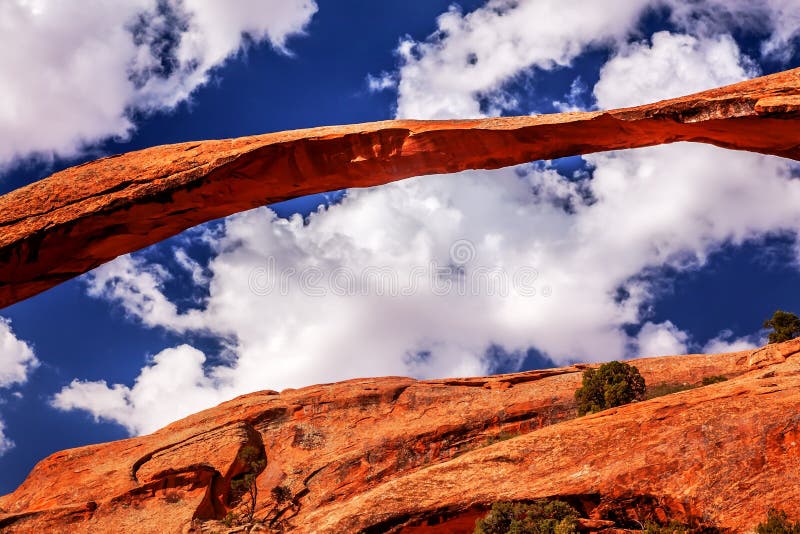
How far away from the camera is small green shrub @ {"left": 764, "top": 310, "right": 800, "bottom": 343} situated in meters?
37.9

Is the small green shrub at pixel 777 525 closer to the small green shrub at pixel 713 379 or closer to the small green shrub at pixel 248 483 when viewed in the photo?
the small green shrub at pixel 713 379

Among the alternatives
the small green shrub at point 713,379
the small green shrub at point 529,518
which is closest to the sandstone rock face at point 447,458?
the small green shrub at point 529,518

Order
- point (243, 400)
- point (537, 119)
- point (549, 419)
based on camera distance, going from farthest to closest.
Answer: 1. point (243, 400)
2. point (549, 419)
3. point (537, 119)

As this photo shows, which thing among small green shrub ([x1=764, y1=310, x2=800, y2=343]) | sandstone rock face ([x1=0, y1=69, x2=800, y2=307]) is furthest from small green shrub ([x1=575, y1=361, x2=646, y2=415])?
sandstone rock face ([x1=0, y1=69, x2=800, y2=307])

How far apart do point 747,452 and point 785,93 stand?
998 cm

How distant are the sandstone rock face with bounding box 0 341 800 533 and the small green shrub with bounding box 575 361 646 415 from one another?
1750 millimetres

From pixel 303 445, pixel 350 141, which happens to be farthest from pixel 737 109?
pixel 303 445

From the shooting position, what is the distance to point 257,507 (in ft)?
109

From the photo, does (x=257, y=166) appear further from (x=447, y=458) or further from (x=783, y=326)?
(x=783, y=326)

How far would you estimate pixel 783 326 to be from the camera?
38375 mm

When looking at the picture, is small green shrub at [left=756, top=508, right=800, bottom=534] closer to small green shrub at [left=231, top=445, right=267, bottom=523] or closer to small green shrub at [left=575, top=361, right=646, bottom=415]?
small green shrub at [left=575, top=361, right=646, bottom=415]

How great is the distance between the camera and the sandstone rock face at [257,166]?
51.2ft

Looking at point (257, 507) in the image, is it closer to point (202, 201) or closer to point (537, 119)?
point (202, 201)

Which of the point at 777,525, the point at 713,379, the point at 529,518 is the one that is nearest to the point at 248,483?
the point at 529,518
